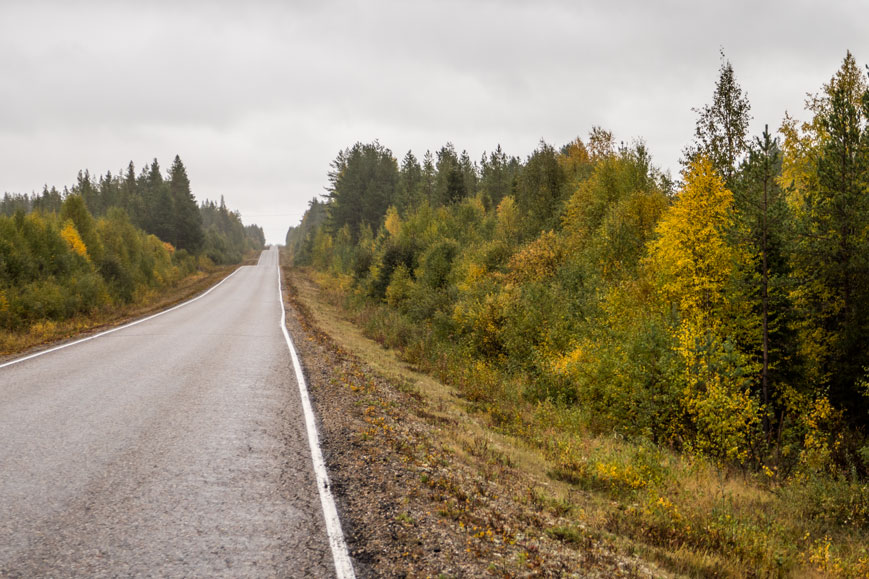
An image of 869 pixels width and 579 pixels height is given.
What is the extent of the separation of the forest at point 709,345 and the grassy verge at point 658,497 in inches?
2.2

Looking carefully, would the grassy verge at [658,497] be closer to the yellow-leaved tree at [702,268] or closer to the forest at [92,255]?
the yellow-leaved tree at [702,268]

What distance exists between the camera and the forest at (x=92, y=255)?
21.1 metres

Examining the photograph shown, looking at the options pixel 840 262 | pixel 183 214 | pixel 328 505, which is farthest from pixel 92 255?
pixel 840 262

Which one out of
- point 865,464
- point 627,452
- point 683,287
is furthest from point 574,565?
point 683,287

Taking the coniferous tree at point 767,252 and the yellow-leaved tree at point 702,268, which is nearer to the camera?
the yellow-leaved tree at point 702,268

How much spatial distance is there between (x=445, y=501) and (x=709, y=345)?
380 inches

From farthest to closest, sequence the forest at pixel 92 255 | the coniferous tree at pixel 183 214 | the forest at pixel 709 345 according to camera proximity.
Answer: the coniferous tree at pixel 183 214
the forest at pixel 92 255
the forest at pixel 709 345

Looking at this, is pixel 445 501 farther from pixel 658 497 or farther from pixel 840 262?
pixel 840 262

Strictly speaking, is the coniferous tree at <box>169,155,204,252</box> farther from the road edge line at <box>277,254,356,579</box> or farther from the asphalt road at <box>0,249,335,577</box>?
the road edge line at <box>277,254,356,579</box>

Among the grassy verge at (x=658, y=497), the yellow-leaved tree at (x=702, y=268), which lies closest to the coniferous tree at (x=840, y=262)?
the yellow-leaved tree at (x=702, y=268)

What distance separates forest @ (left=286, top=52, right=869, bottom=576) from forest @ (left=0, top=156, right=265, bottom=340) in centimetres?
1487

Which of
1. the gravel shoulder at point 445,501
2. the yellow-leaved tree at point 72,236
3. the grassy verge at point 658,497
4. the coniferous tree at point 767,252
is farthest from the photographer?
the yellow-leaved tree at point 72,236

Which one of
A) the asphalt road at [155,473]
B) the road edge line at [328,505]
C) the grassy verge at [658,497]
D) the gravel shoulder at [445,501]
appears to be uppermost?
the asphalt road at [155,473]

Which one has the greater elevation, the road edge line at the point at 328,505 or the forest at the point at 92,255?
the forest at the point at 92,255
